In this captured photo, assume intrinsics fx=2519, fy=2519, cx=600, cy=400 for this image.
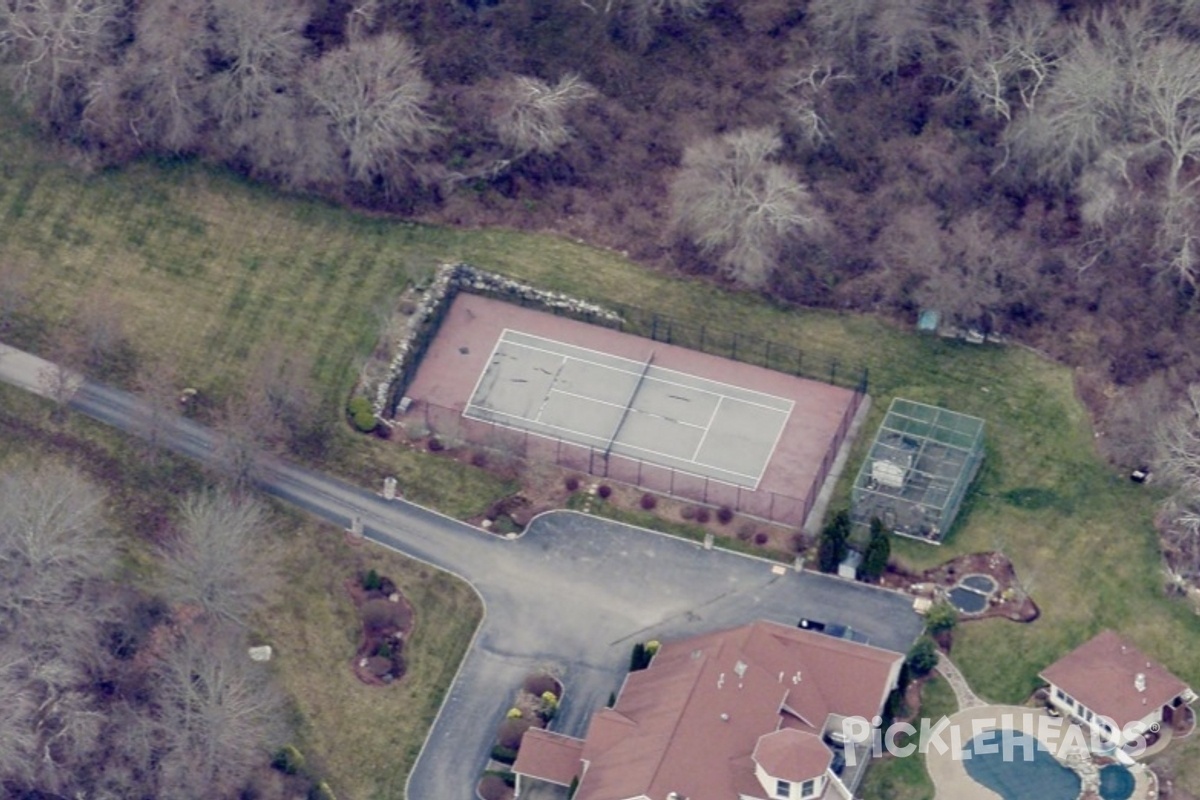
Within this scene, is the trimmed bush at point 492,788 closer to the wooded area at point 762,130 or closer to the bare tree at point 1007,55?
the wooded area at point 762,130

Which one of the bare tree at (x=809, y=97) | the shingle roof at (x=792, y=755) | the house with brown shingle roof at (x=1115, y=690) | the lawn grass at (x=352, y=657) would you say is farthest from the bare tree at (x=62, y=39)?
the house with brown shingle roof at (x=1115, y=690)

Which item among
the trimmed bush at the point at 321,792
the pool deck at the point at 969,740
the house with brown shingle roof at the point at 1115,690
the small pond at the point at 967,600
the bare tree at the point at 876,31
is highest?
the bare tree at the point at 876,31

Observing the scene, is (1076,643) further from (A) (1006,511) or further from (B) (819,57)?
(B) (819,57)

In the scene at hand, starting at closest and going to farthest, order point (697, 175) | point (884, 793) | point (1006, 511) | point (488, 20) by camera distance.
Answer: point (884, 793) → point (1006, 511) → point (697, 175) → point (488, 20)

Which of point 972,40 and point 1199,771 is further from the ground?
point 972,40

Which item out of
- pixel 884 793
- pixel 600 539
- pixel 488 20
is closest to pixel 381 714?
pixel 600 539

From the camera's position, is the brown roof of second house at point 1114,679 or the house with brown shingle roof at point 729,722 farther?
the brown roof of second house at point 1114,679

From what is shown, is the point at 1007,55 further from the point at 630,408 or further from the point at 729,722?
the point at 729,722
